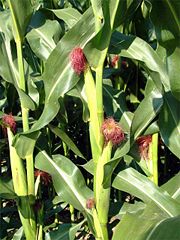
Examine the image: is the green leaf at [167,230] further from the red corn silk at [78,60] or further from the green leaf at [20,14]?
the green leaf at [20,14]

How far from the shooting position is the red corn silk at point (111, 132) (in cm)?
171

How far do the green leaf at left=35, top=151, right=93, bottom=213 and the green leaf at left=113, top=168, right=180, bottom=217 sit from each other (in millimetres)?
154

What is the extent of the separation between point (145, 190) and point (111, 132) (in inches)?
12.7

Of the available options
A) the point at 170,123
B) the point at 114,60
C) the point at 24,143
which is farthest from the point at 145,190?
the point at 114,60

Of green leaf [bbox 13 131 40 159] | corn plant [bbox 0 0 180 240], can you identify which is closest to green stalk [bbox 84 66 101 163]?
corn plant [bbox 0 0 180 240]

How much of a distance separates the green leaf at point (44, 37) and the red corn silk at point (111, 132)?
56 cm

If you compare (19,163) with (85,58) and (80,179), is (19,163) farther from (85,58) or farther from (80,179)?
(85,58)

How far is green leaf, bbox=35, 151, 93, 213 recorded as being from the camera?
198 centimetres

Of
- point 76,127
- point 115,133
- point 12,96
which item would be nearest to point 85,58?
point 115,133

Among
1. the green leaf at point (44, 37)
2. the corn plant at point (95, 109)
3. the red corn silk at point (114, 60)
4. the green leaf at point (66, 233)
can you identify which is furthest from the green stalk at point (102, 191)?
the red corn silk at point (114, 60)

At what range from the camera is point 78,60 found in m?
1.74

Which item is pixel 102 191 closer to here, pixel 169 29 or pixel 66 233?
pixel 66 233

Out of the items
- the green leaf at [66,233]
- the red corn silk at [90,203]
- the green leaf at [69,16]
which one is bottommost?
the green leaf at [66,233]

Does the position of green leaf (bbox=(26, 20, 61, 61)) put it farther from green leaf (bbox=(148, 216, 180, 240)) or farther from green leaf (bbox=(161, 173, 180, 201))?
green leaf (bbox=(148, 216, 180, 240))
